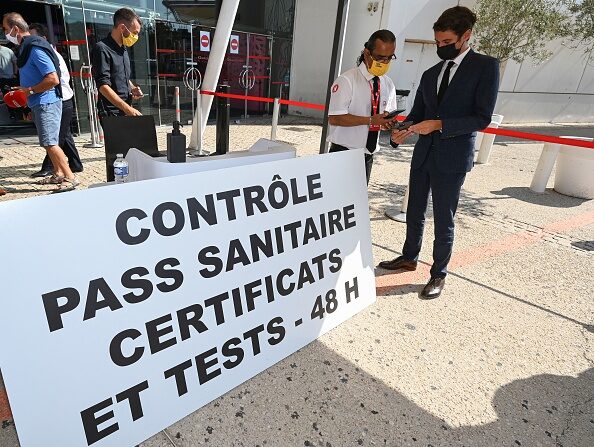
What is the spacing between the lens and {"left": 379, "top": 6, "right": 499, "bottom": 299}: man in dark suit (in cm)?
276

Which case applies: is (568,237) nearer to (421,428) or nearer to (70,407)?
(421,428)

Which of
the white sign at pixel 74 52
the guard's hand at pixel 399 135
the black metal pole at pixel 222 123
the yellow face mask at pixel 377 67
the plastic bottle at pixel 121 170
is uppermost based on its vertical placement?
the yellow face mask at pixel 377 67

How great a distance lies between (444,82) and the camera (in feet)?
9.74

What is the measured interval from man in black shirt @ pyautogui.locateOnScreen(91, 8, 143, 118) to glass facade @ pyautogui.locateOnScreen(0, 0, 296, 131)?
3539 millimetres

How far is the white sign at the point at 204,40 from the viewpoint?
33.7 feet

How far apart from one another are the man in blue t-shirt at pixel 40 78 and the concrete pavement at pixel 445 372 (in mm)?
869

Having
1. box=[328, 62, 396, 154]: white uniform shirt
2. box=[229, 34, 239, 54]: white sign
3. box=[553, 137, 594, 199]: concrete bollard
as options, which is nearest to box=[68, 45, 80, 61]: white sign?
box=[229, 34, 239, 54]: white sign

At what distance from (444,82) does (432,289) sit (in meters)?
1.61

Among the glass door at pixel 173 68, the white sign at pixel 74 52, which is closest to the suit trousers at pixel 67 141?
the white sign at pixel 74 52

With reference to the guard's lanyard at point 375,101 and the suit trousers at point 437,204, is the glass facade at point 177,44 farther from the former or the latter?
the suit trousers at point 437,204

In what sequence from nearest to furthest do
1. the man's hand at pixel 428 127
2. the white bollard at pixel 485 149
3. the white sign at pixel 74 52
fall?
the man's hand at pixel 428 127
the white sign at pixel 74 52
the white bollard at pixel 485 149

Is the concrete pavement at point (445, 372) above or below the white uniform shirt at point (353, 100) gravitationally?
below

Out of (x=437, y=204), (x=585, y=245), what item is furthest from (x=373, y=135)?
(x=585, y=245)

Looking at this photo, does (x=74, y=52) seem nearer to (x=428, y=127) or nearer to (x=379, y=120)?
(x=379, y=120)
